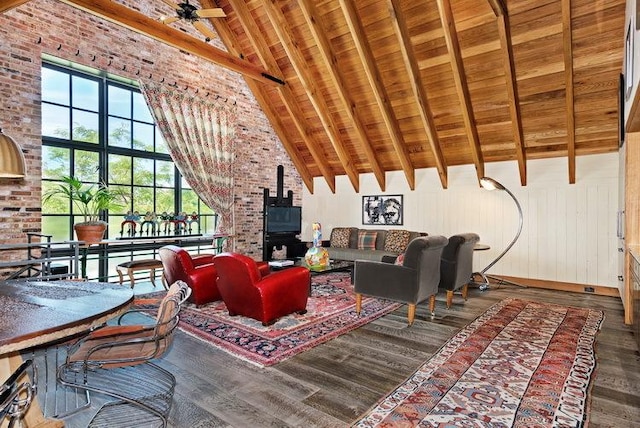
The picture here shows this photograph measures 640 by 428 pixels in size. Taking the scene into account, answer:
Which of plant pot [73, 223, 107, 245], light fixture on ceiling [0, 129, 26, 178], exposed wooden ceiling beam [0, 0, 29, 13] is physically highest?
exposed wooden ceiling beam [0, 0, 29, 13]

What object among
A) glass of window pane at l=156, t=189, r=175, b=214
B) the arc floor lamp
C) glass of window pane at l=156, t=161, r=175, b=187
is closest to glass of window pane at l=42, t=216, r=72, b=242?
glass of window pane at l=156, t=189, r=175, b=214

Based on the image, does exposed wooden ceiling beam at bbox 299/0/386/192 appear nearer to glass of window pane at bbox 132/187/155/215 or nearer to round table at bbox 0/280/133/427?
glass of window pane at bbox 132/187/155/215

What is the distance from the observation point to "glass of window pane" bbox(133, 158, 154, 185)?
242 inches

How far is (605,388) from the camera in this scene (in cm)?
251

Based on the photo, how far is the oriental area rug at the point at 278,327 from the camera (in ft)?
10.4

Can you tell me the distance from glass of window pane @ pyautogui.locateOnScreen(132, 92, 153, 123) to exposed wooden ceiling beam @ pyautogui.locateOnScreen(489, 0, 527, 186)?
5.50 meters

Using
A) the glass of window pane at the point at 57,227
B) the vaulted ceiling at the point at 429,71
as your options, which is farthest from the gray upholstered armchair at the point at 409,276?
the glass of window pane at the point at 57,227

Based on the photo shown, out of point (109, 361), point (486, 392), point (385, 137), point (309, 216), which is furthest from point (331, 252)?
point (109, 361)

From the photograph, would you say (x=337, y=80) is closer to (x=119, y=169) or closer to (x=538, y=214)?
(x=119, y=169)

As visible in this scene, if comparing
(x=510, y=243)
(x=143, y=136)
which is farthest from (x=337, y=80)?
(x=510, y=243)

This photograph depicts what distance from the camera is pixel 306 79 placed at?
21.0 ft

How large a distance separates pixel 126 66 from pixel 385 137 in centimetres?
461

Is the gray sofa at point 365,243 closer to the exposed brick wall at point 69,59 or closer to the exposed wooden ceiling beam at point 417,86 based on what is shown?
the exposed wooden ceiling beam at point 417,86

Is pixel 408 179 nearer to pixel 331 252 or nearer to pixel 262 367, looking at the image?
pixel 331 252
